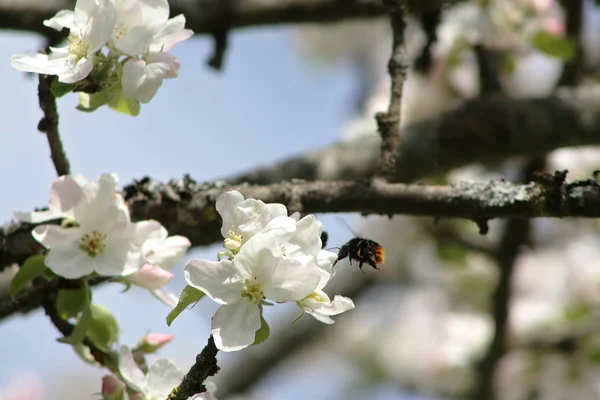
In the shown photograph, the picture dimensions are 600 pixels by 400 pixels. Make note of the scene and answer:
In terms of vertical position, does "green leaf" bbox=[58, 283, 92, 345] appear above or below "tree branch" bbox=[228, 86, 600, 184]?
below

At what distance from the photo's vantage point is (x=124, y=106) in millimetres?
1071

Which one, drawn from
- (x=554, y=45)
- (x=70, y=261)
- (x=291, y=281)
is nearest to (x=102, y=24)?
(x=70, y=261)

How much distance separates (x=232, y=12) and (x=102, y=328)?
1.23 m

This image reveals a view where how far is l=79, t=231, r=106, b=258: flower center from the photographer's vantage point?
0.99 metres

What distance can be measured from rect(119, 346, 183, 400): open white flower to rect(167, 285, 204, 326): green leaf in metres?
0.18

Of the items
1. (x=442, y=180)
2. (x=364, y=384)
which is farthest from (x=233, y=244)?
(x=364, y=384)

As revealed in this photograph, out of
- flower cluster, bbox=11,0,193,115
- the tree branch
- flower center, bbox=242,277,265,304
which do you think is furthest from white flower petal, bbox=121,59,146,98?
the tree branch

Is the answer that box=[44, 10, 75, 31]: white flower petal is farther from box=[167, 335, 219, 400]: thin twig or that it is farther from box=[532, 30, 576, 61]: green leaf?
box=[532, 30, 576, 61]: green leaf

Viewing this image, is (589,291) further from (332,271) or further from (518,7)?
(332,271)

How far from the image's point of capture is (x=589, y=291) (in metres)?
2.96

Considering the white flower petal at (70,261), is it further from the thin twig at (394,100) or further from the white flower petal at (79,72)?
the thin twig at (394,100)

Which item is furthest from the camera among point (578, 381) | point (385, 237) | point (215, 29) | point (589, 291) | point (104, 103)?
point (385, 237)

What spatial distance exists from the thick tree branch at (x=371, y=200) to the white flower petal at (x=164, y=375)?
0.25m

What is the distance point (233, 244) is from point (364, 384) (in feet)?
12.4
